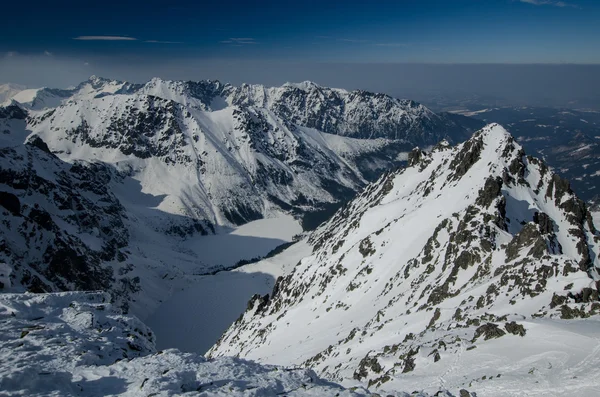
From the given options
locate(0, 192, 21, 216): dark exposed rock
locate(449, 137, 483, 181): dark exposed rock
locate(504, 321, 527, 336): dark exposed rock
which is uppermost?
locate(449, 137, 483, 181): dark exposed rock

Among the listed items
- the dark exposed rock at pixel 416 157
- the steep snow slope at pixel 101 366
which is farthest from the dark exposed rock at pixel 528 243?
the dark exposed rock at pixel 416 157

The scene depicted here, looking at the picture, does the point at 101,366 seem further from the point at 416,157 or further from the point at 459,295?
the point at 416,157

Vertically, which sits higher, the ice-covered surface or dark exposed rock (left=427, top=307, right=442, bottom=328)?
dark exposed rock (left=427, top=307, right=442, bottom=328)

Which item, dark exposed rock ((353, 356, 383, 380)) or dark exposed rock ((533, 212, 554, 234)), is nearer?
dark exposed rock ((353, 356, 383, 380))

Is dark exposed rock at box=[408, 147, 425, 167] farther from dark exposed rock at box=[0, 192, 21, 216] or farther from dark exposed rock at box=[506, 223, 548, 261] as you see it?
dark exposed rock at box=[0, 192, 21, 216]

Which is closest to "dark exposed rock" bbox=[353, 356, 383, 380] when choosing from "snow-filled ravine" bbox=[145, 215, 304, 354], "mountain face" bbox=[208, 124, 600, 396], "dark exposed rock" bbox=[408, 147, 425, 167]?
"mountain face" bbox=[208, 124, 600, 396]

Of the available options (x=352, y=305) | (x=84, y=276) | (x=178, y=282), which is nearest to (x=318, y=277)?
(x=352, y=305)

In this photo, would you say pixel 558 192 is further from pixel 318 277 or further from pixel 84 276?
pixel 84 276
